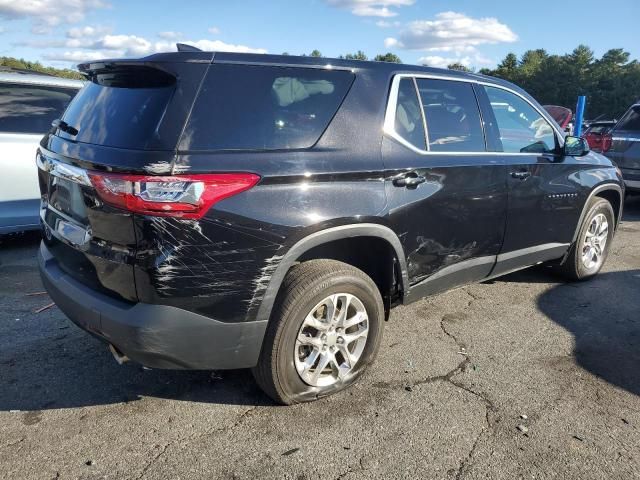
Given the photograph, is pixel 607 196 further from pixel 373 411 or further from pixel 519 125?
pixel 373 411

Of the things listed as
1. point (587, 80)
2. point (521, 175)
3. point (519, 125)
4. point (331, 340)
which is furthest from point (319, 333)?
point (587, 80)

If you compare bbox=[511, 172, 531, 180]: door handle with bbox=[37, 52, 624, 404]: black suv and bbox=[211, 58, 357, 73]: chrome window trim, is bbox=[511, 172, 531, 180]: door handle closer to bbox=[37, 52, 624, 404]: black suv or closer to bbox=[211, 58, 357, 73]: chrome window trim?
bbox=[37, 52, 624, 404]: black suv

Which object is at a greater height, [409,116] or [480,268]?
[409,116]

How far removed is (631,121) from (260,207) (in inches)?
345

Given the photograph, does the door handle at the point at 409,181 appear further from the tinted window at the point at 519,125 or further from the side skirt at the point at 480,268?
the tinted window at the point at 519,125

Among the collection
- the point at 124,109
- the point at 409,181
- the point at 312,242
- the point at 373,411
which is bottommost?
the point at 373,411

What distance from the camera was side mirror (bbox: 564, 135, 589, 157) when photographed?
4.55m

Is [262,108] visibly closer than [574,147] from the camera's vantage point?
Yes

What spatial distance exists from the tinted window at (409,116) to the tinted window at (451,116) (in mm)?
74

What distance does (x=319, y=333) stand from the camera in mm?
3043

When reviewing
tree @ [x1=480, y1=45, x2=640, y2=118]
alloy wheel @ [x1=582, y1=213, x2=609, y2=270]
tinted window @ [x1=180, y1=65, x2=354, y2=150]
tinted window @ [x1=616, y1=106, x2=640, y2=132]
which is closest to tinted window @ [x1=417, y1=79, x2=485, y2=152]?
tinted window @ [x1=180, y1=65, x2=354, y2=150]

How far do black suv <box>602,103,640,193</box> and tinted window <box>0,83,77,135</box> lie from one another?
7.94 meters

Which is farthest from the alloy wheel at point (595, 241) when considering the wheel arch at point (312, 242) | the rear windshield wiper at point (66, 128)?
the rear windshield wiper at point (66, 128)

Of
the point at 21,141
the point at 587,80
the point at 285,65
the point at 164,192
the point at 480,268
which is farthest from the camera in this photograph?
the point at 587,80
